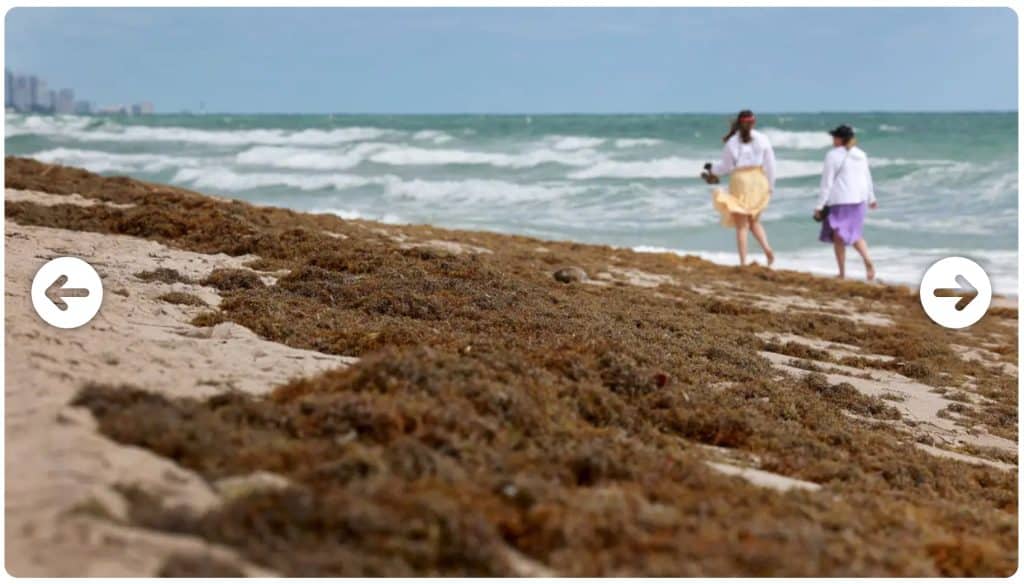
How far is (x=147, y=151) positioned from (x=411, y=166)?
56.5 feet

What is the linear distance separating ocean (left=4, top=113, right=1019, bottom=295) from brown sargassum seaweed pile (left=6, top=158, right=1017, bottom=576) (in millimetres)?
10651

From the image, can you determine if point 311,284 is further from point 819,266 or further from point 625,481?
point 819,266

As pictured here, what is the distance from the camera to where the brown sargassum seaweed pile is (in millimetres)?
3730

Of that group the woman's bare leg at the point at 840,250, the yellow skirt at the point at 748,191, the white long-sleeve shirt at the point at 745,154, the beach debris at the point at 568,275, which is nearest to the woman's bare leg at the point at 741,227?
the yellow skirt at the point at 748,191

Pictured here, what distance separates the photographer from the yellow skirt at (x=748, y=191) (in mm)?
14984

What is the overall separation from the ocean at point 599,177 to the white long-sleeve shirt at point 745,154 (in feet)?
12.8

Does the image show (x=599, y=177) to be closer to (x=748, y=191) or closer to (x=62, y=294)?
(x=748, y=191)

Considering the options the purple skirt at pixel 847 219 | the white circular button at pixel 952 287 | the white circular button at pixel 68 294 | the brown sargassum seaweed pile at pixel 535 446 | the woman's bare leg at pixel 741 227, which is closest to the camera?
the brown sargassum seaweed pile at pixel 535 446

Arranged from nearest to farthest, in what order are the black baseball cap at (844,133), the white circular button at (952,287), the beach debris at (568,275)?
the white circular button at (952,287)
the beach debris at (568,275)
the black baseball cap at (844,133)

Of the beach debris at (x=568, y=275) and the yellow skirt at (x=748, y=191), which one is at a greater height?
the yellow skirt at (x=748, y=191)

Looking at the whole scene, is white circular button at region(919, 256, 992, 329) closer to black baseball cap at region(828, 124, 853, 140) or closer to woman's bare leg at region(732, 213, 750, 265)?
black baseball cap at region(828, 124, 853, 140)

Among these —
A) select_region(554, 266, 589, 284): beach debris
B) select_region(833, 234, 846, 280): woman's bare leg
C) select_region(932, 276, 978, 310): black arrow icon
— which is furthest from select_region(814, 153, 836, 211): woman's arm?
select_region(554, 266, 589, 284): beach debris

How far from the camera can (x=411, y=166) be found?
44750 millimetres

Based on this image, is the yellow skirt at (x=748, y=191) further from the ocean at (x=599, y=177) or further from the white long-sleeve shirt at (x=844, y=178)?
the ocean at (x=599, y=177)
